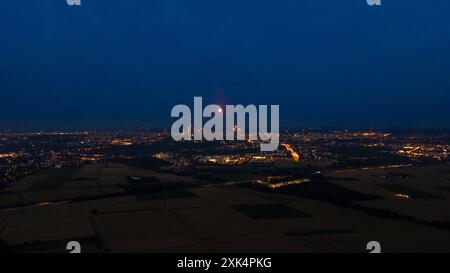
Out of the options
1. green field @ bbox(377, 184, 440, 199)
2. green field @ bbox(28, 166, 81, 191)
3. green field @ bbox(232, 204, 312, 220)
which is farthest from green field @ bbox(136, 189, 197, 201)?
green field @ bbox(377, 184, 440, 199)

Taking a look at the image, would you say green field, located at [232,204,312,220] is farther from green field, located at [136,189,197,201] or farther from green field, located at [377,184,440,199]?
green field, located at [377,184,440,199]

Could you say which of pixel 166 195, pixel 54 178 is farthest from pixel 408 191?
pixel 54 178

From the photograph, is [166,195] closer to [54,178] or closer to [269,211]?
[269,211]

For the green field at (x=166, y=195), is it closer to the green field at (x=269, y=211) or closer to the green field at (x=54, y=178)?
the green field at (x=269, y=211)

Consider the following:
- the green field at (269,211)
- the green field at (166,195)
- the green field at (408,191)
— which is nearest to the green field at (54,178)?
the green field at (166,195)
